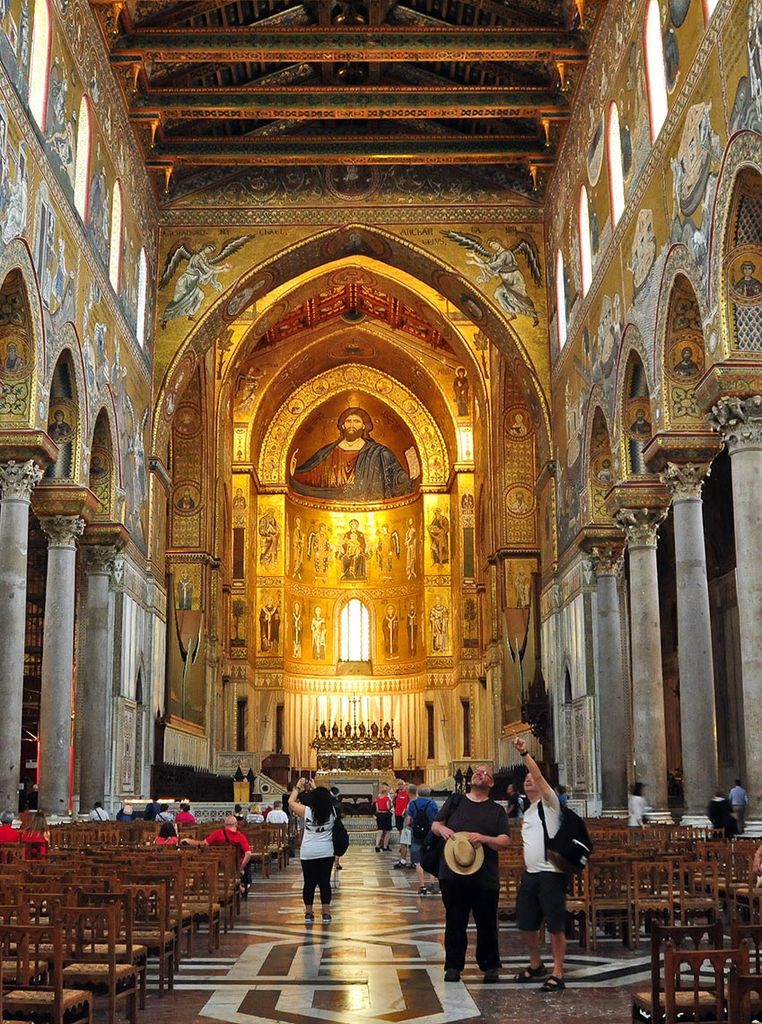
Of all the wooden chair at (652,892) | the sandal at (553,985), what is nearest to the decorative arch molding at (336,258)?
the wooden chair at (652,892)

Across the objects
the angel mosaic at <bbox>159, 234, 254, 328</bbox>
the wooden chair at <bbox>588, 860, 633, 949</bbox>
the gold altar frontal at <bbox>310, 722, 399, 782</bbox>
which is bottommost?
the wooden chair at <bbox>588, 860, 633, 949</bbox>

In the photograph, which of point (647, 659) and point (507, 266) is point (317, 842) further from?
point (507, 266)

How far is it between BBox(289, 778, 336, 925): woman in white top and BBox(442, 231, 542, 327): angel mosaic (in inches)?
810

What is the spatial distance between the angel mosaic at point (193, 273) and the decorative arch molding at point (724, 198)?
17516 mm

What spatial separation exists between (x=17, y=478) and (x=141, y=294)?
37.3ft

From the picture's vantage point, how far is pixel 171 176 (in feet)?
103

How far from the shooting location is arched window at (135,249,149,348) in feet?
96.7

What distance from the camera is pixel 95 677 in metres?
25.6

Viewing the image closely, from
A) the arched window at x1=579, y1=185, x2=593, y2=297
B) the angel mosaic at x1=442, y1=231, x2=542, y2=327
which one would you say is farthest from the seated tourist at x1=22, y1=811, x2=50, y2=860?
the angel mosaic at x1=442, y1=231, x2=542, y2=327

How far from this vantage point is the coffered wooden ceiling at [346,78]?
2553 cm

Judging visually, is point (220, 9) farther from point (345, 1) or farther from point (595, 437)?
point (595, 437)

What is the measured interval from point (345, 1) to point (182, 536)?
56.4 ft

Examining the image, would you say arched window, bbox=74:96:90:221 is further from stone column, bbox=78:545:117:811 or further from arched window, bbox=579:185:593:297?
arched window, bbox=579:185:593:297

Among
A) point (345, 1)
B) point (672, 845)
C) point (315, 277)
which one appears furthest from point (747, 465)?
point (315, 277)
